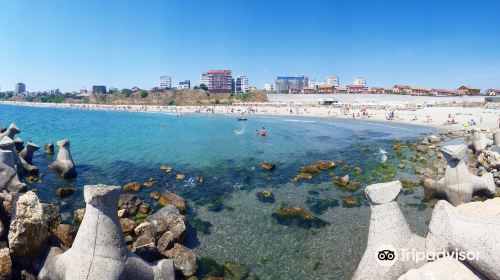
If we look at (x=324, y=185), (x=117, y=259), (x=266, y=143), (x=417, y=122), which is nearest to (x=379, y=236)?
(x=117, y=259)

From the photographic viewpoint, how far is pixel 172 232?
12.2 m

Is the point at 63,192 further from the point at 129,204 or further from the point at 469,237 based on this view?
the point at 469,237

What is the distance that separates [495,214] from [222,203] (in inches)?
487

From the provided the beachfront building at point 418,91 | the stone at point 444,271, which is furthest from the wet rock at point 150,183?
the beachfront building at point 418,91

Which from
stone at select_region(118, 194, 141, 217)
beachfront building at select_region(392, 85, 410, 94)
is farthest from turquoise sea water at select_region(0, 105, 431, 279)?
beachfront building at select_region(392, 85, 410, 94)

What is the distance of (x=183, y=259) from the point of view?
1088cm

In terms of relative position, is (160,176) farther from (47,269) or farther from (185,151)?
(47,269)

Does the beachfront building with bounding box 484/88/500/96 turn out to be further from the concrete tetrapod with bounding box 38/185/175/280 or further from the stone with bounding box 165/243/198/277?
the concrete tetrapod with bounding box 38/185/175/280

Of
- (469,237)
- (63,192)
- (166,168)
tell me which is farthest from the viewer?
(166,168)

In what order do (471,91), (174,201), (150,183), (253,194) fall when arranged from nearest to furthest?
(174,201), (253,194), (150,183), (471,91)

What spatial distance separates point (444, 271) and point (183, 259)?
798 cm

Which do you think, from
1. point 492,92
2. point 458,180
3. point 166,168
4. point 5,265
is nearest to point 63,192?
point 166,168

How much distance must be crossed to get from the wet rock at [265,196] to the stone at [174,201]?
4.48 m

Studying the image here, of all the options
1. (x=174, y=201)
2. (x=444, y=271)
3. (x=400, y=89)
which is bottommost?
(x=174, y=201)
